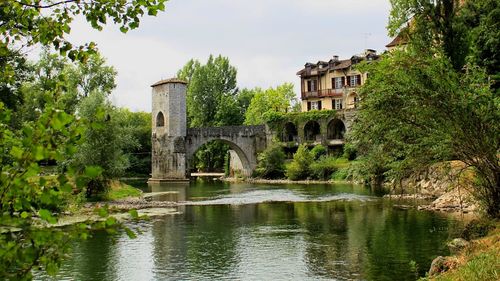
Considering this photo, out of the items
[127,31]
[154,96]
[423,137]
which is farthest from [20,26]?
[154,96]

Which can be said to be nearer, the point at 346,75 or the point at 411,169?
the point at 411,169

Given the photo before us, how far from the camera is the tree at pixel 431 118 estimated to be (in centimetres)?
1547

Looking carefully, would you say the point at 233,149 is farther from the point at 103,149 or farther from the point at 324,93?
the point at 103,149

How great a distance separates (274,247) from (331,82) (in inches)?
1861

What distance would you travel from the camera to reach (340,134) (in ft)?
199

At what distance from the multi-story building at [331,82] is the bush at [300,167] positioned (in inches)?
345

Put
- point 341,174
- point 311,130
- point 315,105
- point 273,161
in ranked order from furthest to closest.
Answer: point 315,105 → point 311,130 → point 273,161 → point 341,174

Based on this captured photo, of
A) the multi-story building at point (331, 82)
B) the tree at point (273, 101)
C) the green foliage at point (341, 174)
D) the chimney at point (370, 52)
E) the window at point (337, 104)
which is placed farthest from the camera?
the tree at point (273, 101)

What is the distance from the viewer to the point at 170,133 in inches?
2322

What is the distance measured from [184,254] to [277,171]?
40.5m

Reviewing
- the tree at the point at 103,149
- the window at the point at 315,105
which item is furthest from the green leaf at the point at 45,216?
the window at the point at 315,105

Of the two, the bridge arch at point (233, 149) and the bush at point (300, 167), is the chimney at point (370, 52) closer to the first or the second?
the bush at point (300, 167)

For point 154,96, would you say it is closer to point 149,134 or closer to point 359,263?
point 149,134

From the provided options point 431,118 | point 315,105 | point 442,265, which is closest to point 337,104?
point 315,105
